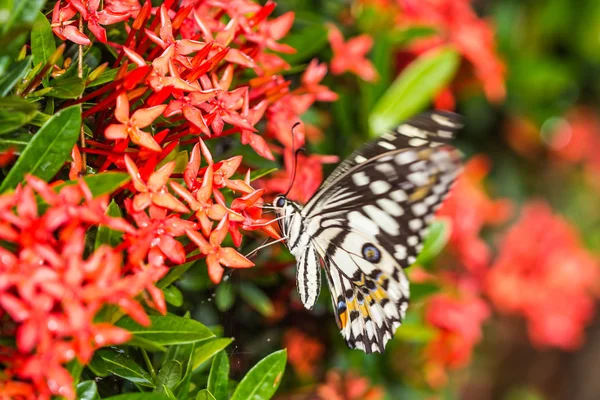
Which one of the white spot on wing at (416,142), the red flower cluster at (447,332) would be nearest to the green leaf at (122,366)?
the white spot on wing at (416,142)

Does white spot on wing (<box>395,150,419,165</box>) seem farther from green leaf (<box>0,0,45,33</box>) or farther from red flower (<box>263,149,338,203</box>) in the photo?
green leaf (<box>0,0,45,33</box>)

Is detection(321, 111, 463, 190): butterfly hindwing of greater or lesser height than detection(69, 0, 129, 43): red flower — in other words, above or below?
below

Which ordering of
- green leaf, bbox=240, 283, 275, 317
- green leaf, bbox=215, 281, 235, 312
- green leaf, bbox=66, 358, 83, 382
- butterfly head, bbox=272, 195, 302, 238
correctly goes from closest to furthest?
1. green leaf, bbox=66, 358, 83, 382
2. butterfly head, bbox=272, 195, 302, 238
3. green leaf, bbox=215, 281, 235, 312
4. green leaf, bbox=240, 283, 275, 317

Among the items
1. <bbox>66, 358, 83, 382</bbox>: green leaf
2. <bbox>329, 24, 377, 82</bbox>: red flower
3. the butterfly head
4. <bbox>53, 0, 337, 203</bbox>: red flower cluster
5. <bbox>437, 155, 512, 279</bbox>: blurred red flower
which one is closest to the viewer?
<bbox>66, 358, 83, 382</bbox>: green leaf

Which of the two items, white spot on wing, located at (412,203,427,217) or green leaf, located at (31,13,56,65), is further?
white spot on wing, located at (412,203,427,217)

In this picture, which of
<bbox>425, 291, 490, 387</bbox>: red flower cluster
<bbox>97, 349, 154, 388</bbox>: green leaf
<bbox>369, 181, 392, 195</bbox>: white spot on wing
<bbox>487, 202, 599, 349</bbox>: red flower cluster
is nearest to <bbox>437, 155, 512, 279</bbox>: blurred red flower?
<bbox>487, 202, 599, 349</bbox>: red flower cluster

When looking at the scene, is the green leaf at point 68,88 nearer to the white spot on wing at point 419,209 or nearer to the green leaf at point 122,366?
the green leaf at point 122,366

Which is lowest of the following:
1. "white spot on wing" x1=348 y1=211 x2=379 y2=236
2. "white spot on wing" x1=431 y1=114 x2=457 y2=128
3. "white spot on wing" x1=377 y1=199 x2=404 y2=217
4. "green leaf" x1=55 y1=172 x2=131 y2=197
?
"white spot on wing" x1=348 y1=211 x2=379 y2=236
